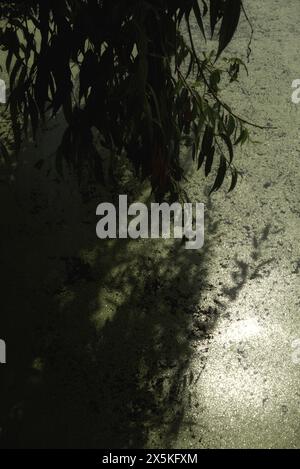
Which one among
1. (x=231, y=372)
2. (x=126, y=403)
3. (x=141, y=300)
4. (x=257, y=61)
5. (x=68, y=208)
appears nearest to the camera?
(x=126, y=403)

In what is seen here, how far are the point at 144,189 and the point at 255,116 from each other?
850 millimetres

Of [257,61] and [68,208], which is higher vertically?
[257,61]

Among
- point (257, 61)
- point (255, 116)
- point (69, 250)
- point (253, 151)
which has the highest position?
point (257, 61)

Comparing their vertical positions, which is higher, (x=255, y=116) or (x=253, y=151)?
(x=255, y=116)

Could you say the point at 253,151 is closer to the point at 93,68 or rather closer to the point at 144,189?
the point at 144,189

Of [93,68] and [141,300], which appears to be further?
[141,300]

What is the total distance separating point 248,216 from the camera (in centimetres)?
256

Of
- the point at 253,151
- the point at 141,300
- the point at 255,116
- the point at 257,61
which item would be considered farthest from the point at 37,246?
the point at 257,61
